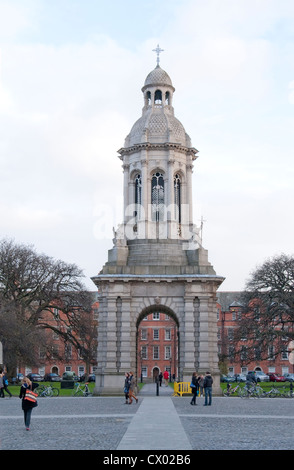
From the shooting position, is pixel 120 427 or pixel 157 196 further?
pixel 157 196

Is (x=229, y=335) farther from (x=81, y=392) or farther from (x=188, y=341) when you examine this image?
(x=188, y=341)

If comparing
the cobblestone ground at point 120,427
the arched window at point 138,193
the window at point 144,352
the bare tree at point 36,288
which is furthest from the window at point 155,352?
the cobblestone ground at point 120,427

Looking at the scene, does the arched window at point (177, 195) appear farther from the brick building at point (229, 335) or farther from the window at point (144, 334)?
the window at point (144, 334)

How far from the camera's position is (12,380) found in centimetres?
5856

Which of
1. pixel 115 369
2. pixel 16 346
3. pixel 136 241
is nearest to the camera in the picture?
pixel 115 369

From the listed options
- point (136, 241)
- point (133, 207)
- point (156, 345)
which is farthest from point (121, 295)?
point (156, 345)

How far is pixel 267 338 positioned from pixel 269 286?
5344 mm

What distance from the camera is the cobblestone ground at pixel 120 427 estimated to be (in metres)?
15.9

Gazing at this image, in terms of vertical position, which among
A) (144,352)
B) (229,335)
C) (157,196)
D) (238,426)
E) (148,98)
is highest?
(148,98)

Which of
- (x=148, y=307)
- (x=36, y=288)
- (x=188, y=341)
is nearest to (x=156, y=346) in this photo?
(x=36, y=288)

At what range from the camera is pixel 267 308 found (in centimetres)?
5850

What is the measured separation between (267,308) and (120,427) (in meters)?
40.6

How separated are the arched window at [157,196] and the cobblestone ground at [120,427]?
655 inches
